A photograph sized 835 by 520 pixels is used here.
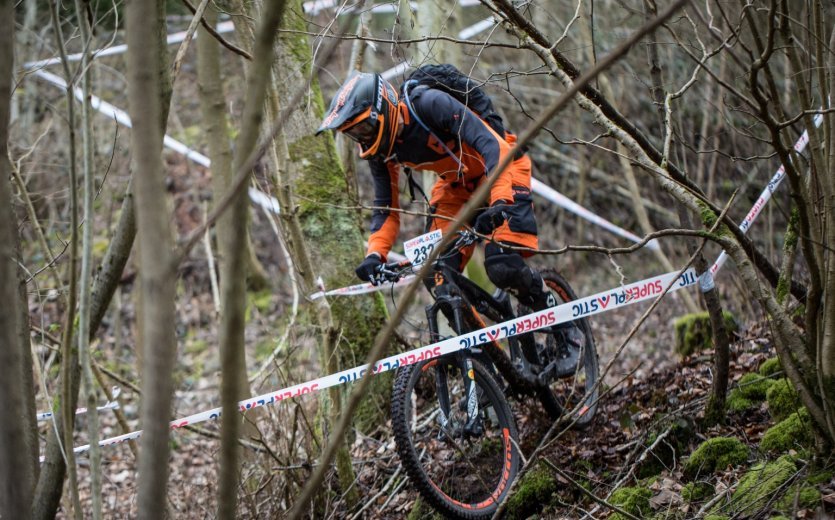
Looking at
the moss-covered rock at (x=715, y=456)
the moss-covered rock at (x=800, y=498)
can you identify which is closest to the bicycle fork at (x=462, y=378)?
the moss-covered rock at (x=715, y=456)

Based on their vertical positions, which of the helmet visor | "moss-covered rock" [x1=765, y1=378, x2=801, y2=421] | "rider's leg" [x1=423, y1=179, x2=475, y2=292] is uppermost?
the helmet visor

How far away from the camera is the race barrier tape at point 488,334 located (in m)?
4.25

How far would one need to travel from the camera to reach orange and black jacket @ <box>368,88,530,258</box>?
4.40 m

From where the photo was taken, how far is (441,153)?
183 inches

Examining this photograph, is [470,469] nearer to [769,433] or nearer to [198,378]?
[769,433]

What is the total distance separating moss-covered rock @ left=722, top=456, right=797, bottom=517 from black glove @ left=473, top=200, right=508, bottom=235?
1.73 meters

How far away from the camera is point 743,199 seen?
456 inches

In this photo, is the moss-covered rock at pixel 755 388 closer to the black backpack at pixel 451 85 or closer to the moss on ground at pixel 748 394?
the moss on ground at pixel 748 394

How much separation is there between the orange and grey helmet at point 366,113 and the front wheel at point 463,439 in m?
1.30

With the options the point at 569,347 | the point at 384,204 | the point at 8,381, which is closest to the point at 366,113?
the point at 384,204

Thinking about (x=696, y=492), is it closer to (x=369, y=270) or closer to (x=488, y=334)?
(x=488, y=334)

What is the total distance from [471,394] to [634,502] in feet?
3.49

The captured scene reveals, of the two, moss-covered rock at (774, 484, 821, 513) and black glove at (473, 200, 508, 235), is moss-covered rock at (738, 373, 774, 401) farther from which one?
black glove at (473, 200, 508, 235)

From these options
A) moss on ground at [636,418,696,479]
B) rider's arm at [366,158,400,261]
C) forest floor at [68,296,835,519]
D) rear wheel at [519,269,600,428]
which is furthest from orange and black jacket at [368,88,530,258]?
moss on ground at [636,418,696,479]
